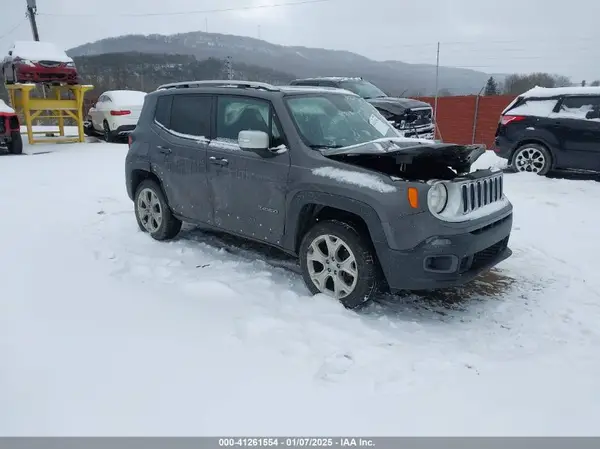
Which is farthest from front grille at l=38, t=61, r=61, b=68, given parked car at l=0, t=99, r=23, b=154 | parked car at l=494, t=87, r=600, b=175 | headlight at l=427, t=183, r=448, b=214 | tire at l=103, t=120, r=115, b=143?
headlight at l=427, t=183, r=448, b=214

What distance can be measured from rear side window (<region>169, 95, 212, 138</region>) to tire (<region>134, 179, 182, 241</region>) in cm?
82

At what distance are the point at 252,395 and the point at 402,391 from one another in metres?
0.91

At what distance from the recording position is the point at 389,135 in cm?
476

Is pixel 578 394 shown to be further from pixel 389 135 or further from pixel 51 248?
pixel 51 248

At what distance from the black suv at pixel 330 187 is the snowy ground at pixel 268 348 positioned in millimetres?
430

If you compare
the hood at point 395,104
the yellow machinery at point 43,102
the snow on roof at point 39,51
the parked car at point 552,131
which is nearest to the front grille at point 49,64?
the snow on roof at point 39,51

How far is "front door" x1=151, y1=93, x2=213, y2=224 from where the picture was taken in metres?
4.89

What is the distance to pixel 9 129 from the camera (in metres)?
13.2

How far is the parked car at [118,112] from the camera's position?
16.2m

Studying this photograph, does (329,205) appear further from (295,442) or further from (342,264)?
(295,442)

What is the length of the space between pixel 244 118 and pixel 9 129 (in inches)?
463

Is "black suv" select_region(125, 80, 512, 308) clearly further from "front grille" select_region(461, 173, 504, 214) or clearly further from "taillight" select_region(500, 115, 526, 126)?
"taillight" select_region(500, 115, 526, 126)

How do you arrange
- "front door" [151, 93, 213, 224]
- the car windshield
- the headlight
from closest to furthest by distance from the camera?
1. the headlight
2. the car windshield
3. "front door" [151, 93, 213, 224]

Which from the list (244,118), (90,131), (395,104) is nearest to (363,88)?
(395,104)
